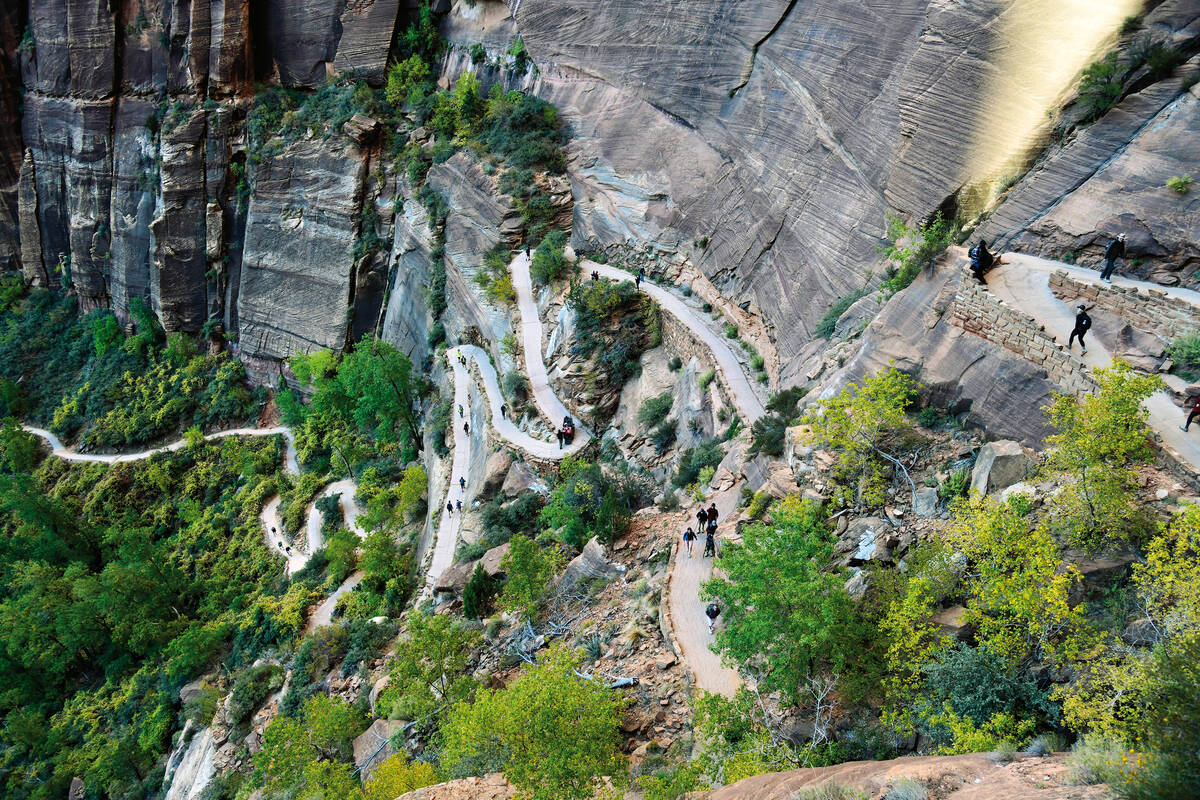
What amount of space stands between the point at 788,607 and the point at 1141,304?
8857mm

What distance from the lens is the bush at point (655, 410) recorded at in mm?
26484

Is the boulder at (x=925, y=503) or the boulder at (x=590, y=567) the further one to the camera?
the boulder at (x=590, y=567)

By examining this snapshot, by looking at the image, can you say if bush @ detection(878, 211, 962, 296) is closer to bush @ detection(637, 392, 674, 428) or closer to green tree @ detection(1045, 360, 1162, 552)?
green tree @ detection(1045, 360, 1162, 552)

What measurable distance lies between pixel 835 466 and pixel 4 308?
63973mm

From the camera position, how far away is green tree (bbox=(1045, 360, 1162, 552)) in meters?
11.3

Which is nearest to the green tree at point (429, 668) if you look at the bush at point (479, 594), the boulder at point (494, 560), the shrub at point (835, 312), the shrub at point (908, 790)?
the bush at point (479, 594)

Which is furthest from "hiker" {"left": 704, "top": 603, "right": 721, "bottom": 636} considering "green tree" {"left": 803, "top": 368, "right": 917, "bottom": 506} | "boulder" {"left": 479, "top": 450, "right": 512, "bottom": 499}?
"boulder" {"left": 479, "top": 450, "right": 512, "bottom": 499}

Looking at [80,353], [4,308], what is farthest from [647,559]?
[4,308]

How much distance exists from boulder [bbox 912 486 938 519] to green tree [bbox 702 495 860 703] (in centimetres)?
204

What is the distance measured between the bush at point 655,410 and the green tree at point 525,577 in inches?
290

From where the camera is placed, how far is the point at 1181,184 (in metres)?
14.7

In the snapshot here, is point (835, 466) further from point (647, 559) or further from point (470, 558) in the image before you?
point (470, 558)

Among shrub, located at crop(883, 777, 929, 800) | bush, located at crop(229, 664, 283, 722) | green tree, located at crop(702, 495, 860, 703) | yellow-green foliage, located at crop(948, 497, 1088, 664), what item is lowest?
bush, located at crop(229, 664, 283, 722)

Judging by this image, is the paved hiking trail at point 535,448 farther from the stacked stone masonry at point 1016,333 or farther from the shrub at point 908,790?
the stacked stone masonry at point 1016,333
